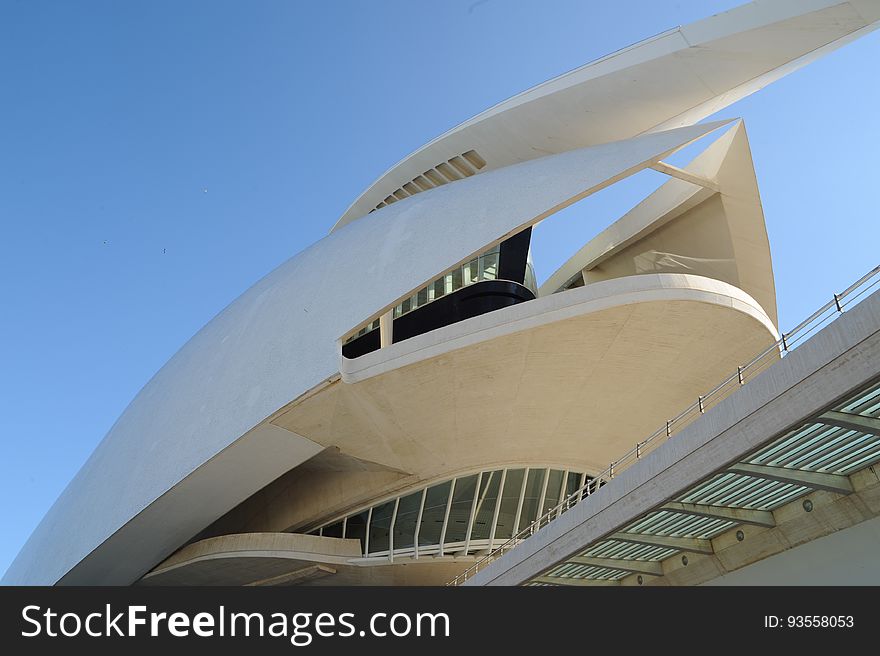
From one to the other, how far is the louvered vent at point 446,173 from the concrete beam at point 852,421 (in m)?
19.0

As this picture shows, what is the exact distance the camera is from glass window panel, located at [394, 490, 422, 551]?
66.6ft

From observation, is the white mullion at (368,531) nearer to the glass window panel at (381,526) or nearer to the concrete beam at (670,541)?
the glass window panel at (381,526)

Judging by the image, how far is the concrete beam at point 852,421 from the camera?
23.9 ft

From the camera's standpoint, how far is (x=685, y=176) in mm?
20297

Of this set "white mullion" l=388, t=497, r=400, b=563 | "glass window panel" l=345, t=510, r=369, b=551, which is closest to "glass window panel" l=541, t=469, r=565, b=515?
"white mullion" l=388, t=497, r=400, b=563

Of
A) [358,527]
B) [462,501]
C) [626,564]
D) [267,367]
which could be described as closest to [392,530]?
[358,527]

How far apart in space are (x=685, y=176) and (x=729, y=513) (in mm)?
12495

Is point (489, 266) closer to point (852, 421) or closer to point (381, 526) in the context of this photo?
point (381, 526)

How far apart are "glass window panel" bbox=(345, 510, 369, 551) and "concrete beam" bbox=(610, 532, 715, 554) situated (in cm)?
1105

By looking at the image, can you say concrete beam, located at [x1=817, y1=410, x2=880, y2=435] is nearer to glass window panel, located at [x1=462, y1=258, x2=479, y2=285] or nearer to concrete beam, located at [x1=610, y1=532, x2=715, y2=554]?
concrete beam, located at [x1=610, y1=532, x2=715, y2=554]

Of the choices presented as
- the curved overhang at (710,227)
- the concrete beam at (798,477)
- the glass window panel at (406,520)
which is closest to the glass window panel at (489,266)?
the curved overhang at (710,227)

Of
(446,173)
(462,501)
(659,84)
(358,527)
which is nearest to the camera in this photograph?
(659,84)

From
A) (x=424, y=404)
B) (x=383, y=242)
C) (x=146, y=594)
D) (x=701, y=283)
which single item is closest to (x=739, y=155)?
(x=701, y=283)

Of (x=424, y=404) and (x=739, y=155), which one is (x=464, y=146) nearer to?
(x=739, y=155)
